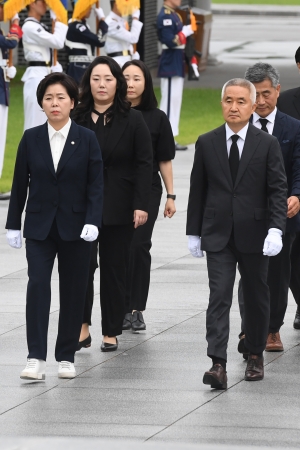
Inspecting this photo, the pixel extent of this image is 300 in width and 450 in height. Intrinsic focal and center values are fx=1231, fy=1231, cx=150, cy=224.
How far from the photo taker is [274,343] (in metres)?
7.25

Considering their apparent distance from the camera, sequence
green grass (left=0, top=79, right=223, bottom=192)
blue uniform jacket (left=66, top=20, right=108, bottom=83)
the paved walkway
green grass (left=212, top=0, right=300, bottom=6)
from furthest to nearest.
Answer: green grass (left=212, top=0, right=300, bottom=6), blue uniform jacket (left=66, top=20, right=108, bottom=83), green grass (left=0, top=79, right=223, bottom=192), the paved walkway

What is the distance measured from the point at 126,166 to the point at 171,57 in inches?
418

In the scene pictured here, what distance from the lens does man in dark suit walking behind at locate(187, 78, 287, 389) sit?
254 inches

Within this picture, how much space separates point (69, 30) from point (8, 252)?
21.3 ft

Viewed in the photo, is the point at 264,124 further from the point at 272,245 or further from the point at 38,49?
the point at 38,49

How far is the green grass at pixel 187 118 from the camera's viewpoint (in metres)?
15.9

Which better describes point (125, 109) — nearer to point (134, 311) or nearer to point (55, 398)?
point (134, 311)

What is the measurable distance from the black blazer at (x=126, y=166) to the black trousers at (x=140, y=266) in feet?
2.10

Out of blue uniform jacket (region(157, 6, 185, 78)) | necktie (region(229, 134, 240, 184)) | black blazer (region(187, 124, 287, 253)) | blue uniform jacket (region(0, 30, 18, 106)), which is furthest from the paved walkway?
blue uniform jacket (region(157, 6, 185, 78))

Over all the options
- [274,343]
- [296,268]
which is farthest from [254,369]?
[296,268]

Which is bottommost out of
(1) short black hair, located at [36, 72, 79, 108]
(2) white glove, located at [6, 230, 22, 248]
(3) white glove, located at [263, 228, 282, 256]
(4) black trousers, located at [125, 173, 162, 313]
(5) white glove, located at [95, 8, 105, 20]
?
(4) black trousers, located at [125, 173, 162, 313]

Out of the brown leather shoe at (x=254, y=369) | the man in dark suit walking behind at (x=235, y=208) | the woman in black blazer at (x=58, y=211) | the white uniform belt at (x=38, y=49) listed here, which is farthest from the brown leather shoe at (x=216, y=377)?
the white uniform belt at (x=38, y=49)

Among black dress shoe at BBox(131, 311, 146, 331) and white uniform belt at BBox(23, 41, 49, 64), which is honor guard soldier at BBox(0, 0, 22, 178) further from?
black dress shoe at BBox(131, 311, 146, 331)

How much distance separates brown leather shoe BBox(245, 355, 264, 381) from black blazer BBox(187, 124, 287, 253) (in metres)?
0.60
